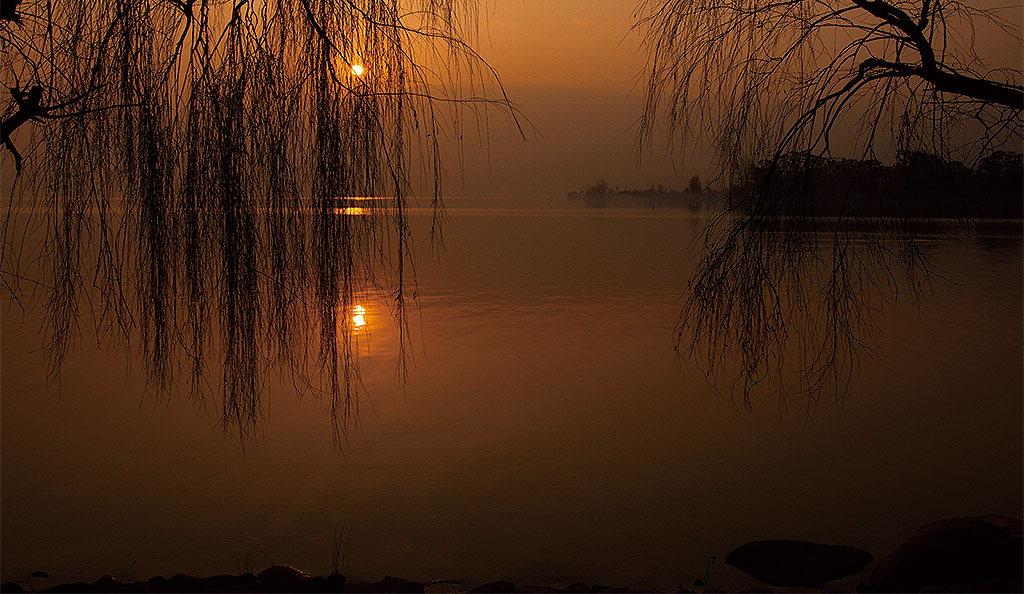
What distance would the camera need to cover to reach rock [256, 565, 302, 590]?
2.43 metres

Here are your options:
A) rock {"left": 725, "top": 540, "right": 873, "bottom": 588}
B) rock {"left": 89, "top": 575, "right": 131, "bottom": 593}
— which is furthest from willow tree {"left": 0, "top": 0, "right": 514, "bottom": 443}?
rock {"left": 725, "top": 540, "right": 873, "bottom": 588}

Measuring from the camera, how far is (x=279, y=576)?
250 centimetres

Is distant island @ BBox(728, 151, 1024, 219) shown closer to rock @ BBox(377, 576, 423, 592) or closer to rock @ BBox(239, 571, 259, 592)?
rock @ BBox(377, 576, 423, 592)

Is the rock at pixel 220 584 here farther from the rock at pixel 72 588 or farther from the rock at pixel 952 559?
the rock at pixel 952 559

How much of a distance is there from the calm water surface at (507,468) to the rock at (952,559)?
0.49 metres

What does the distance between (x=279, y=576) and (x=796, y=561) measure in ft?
6.03

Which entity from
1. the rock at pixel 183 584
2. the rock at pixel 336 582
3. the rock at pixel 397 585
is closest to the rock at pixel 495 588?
the rock at pixel 397 585

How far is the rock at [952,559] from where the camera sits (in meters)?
2.17

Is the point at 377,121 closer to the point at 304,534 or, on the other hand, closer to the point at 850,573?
the point at 304,534

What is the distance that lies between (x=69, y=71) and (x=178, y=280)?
64 cm

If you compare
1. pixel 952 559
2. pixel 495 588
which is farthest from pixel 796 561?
pixel 495 588

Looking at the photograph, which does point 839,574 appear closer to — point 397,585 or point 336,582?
point 397,585

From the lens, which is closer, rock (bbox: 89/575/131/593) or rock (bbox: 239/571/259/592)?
rock (bbox: 89/575/131/593)

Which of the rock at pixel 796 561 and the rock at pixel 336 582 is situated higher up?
the rock at pixel 336 582
